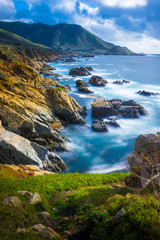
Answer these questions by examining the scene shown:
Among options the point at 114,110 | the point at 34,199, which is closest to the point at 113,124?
the point at 114,110

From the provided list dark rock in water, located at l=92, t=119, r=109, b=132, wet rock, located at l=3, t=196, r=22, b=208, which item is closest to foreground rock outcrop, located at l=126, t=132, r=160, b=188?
wet rock, located at l=3, t=196, r=22, b=208

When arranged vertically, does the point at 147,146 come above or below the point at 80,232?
above

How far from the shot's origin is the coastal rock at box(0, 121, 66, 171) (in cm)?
1728

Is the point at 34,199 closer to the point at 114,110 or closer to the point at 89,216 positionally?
the point at 89,216

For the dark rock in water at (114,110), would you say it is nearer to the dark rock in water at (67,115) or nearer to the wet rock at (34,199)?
the dark rock in water at (67,115)

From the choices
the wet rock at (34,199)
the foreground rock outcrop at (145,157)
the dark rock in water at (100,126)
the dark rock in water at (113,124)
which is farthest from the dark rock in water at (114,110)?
the wet rock at (34,199)

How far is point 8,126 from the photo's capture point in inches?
871

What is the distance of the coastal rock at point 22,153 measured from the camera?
1728 cm

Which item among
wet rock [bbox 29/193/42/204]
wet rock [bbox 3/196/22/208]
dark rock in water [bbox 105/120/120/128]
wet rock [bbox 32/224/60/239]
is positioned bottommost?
dark rock in water [bbox 105/120/120/128]

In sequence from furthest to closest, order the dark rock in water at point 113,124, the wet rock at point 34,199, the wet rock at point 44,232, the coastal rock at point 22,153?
the dark rock in water at point 113,124, the coastal rock at point 22,153, the wet rock at point 34,199, the wet rock at point 44,232

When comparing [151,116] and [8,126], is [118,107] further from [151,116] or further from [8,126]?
[8,126]

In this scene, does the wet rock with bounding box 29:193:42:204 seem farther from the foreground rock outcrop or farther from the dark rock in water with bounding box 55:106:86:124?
the dark rock in water with bounding box 55:106:86:124

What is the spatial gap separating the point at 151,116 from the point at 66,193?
113 feet

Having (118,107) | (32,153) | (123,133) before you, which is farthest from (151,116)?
(32,153)
